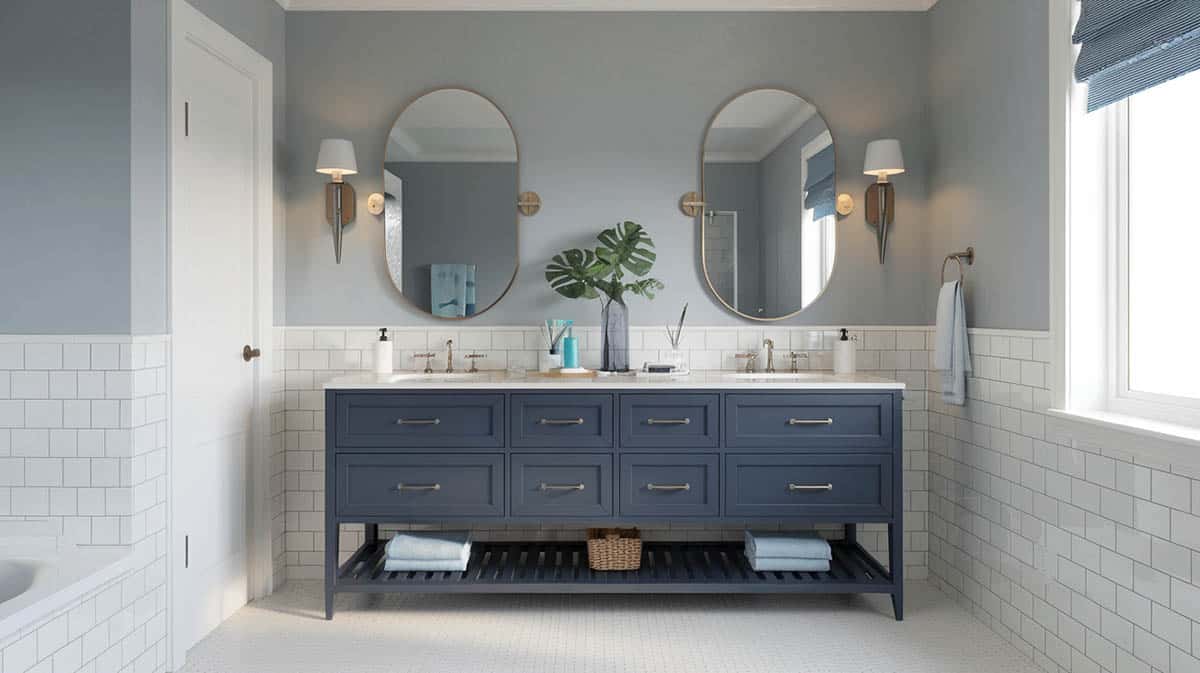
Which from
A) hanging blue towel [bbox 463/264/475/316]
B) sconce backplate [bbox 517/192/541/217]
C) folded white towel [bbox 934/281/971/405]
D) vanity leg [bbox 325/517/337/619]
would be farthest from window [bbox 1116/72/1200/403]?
vanity leg [bbox 325/517/337/619]

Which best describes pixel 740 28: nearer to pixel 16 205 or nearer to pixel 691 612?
pixel 691 612

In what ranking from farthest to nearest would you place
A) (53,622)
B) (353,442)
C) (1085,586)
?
(353,442)
(1085,586)
(53,622)

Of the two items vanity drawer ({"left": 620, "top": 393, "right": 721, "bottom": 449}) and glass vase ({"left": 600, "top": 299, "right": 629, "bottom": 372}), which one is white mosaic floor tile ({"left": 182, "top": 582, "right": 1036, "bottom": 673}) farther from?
glass vase ({"left": 600, "top": 299, "right": 629, "bottom": 372})

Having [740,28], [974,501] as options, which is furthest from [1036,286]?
[740,28]

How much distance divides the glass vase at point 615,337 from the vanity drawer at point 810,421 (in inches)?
24.2

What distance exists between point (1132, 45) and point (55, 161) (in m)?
3.14

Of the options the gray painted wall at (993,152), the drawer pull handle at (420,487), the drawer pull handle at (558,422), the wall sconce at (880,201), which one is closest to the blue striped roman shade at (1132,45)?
the gray painted wall at (993,152)

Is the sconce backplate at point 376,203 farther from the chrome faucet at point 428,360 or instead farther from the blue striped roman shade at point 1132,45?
the blue striped roman shade at point 1132,45

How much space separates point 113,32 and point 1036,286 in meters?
3.07

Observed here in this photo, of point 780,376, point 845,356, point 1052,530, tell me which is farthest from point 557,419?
point 1052,530

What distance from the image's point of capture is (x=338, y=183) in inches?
147

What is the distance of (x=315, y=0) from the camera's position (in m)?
3.75

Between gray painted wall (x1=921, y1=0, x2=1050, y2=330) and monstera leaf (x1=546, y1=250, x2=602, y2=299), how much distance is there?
56.3 inches

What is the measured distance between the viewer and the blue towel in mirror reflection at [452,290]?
3777 mm
